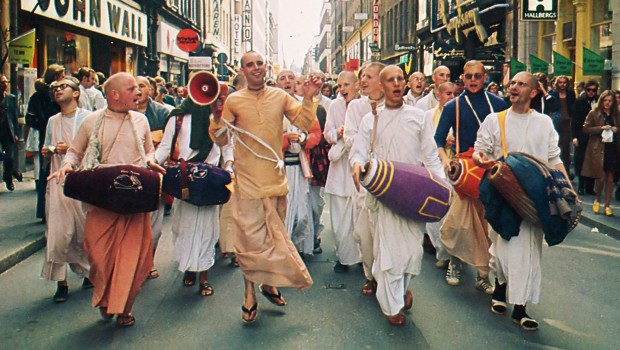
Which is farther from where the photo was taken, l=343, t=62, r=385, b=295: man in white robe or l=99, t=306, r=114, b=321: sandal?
l=343, t=62, r=385, b=295: man in white robe

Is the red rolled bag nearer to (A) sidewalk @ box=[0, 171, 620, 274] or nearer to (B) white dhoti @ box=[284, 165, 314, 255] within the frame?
(B) white dhoti @ box=[284, 165, 314, 255]

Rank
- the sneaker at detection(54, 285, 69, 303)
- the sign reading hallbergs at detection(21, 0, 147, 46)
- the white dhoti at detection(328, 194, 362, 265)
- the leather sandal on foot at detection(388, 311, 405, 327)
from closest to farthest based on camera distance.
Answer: the leather sandal on foot at detection(388, 311, 405, 327) < the sneaker at detection(54, 285, 69, 303) < the white dhoti at detection(328, 194, 362, 265) < the sign reading hallbergs at detection(21, 0, 147, 46)

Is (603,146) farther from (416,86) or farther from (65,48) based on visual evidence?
(65,48)

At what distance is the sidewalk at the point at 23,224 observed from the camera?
26.1ft

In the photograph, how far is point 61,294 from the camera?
6363 mm

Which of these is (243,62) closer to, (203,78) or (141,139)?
(203,78)

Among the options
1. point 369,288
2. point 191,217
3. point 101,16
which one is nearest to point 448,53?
point 101,16

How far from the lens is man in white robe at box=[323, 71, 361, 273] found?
7.40 metres

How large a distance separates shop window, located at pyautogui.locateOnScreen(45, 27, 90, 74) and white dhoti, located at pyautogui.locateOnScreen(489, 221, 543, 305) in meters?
14.6

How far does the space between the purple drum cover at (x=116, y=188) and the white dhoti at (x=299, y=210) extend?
105 inches

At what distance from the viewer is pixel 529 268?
5.47 m

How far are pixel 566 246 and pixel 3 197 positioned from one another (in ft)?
28.6

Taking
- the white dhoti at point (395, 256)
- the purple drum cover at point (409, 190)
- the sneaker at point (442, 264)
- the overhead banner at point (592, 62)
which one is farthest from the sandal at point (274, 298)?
the overhead banner at point (592, 62)

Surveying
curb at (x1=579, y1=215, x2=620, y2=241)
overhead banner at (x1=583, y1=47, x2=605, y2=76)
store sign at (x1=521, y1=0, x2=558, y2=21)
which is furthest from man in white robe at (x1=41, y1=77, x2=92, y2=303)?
store sign at (x1=521, y1=0, x2=558, y2=21)
